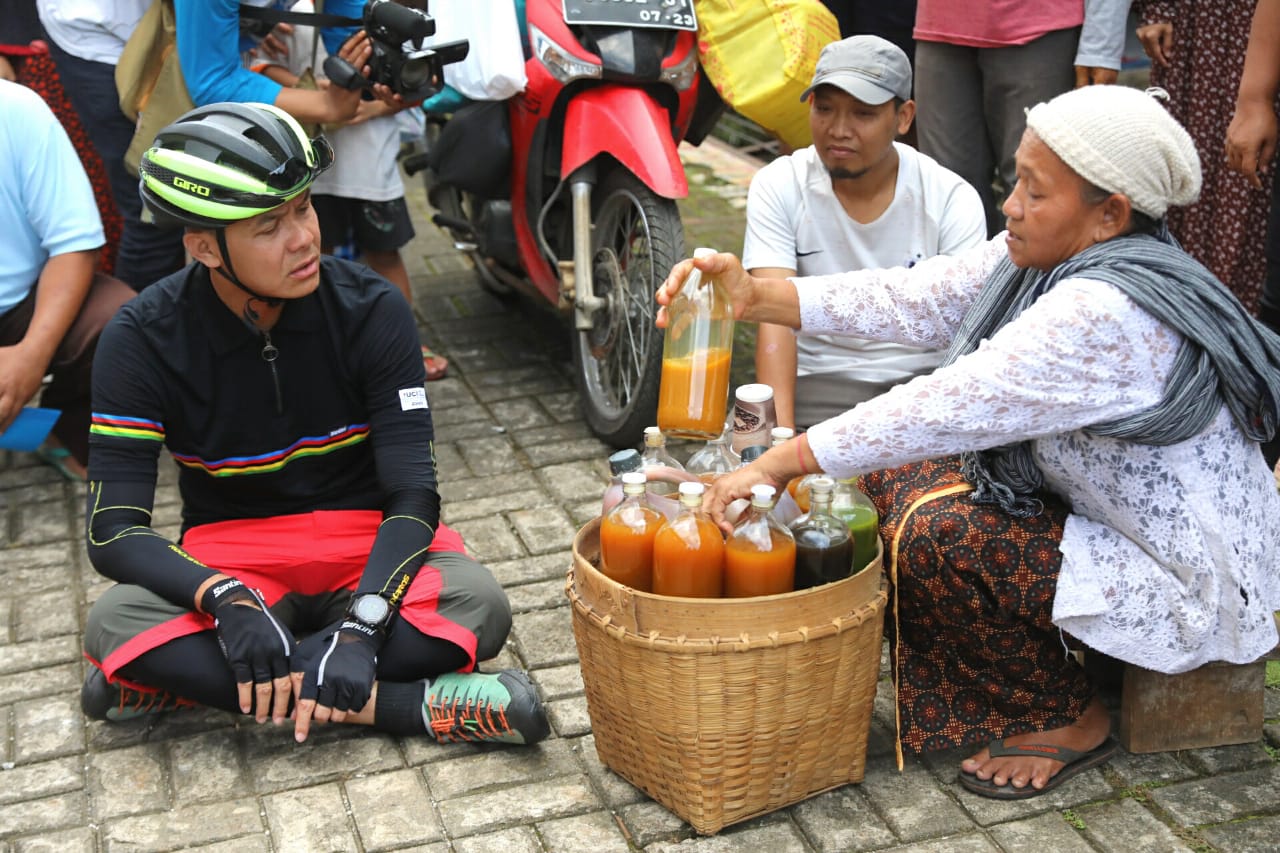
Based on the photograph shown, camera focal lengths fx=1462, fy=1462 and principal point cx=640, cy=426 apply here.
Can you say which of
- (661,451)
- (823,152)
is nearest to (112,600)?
(661,451)

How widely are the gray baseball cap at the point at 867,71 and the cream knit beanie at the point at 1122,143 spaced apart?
3.00 ft

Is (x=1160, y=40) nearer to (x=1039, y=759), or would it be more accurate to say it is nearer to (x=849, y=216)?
(x=849, y=216)

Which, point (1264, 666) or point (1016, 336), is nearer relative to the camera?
point (1016, 336)

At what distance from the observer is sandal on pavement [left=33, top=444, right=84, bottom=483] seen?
492 cm

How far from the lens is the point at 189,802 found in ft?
10.4

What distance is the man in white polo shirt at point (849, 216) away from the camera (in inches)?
146

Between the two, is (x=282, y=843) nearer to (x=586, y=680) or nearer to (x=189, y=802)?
(x=189, y=802)

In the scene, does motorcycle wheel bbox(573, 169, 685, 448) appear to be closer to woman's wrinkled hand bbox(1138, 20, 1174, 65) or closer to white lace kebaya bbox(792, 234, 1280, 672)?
woman's wrinkled hand bbox(1138, 20, 1174, 65)

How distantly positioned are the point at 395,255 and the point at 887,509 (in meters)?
2.75

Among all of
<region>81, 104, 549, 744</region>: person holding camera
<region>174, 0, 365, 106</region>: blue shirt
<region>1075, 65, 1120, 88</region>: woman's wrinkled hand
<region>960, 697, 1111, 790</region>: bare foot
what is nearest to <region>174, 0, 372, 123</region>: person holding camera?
<region>174, 0, 365, 106</region>: blue shirt

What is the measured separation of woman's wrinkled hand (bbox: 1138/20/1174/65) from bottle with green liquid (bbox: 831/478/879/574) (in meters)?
2.43

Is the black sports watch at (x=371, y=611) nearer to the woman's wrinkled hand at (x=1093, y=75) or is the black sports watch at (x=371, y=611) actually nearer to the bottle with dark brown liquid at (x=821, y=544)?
the bottle with dark brown liquid at (x=821, y=544)

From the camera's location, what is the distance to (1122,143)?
2701 mm

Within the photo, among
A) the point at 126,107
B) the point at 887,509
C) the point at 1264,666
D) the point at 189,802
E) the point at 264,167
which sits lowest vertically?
the point at 189,802
